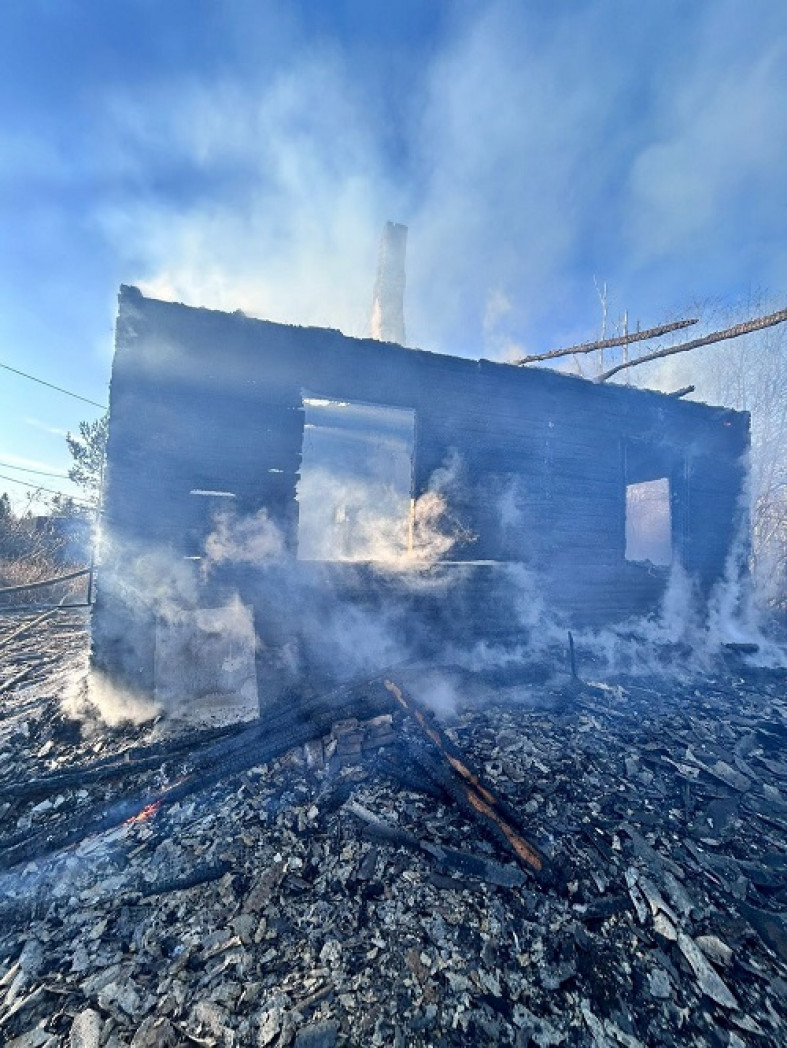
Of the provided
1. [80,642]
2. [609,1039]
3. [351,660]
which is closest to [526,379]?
[351,660]

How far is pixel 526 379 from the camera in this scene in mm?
8172

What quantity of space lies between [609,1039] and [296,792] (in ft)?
8.92

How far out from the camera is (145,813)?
363 cm

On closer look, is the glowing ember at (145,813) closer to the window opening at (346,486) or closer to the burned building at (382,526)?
the burned building at (382,526)

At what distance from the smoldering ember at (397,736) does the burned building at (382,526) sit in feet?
0.17

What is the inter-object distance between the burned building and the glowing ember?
6.12ft

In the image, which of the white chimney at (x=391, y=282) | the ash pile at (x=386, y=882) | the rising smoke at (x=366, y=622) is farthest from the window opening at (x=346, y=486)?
the ash pile at (x=386, y=882)

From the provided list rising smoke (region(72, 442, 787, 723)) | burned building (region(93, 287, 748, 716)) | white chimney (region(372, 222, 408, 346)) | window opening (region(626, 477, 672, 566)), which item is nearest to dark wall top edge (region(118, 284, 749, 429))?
burned building (region(93, 287, 748, 716))

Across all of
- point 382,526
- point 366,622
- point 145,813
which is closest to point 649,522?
point 382,526

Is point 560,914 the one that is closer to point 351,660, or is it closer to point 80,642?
point 351,660

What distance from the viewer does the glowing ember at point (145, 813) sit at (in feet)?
11.8

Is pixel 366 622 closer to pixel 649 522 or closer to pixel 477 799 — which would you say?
pixel 477 799

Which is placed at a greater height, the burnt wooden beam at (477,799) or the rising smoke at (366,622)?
the rising smoke at (366,622)

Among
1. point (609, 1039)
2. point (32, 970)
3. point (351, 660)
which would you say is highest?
point (351, 660)
